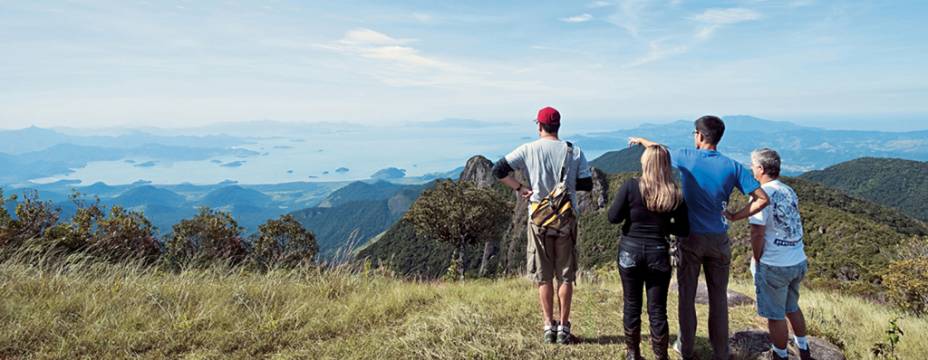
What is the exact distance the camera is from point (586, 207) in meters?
98.7

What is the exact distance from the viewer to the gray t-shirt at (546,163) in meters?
4.17

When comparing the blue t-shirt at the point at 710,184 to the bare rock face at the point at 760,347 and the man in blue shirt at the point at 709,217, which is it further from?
the bare rock face at the point at 760,347

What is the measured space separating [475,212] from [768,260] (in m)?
25.2

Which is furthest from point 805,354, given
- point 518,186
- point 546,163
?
point 518,186

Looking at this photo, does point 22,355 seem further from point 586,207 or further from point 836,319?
point 586,207

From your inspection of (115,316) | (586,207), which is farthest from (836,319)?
(586,207)

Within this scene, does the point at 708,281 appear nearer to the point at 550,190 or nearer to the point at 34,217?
the point at 550,190

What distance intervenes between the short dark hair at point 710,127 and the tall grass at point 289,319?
2143 mm

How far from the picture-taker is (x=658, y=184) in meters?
3.48

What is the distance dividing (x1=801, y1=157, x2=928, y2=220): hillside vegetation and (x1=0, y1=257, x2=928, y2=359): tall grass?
511ft

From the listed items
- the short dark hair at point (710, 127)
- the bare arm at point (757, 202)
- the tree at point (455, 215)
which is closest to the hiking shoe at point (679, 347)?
the bare arm at point (757, 202)

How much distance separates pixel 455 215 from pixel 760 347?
2474 cm

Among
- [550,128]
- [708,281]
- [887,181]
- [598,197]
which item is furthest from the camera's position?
[887,181]

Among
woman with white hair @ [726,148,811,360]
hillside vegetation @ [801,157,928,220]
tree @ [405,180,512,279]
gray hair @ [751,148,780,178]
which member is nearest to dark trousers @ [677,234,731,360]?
woman with white hair @ [726,148,811,360]
